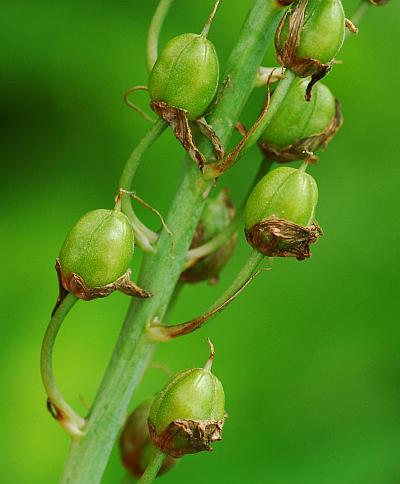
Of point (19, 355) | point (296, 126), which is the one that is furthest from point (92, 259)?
point (19, 355)

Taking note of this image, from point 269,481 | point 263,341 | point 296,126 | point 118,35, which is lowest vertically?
point 269,481

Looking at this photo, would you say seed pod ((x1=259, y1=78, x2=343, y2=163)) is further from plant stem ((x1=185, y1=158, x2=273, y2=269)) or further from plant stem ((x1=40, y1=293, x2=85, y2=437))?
plant stem ((x1=40, y1=293, x2=85, y2=437))

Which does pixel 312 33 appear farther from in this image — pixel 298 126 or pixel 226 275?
pixel 226 275

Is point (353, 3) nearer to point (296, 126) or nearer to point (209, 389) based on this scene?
point (296, 126)

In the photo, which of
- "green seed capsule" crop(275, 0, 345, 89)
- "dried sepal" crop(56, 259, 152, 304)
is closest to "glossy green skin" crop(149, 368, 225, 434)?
"dried sepal" crop(56, 259, 152, 304)

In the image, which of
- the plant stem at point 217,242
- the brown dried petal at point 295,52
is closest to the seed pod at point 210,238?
the plant stem at point 217,242
